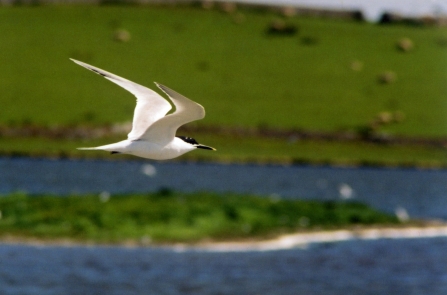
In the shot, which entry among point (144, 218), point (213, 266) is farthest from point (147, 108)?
point (213, 266)

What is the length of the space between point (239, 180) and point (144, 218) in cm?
2186

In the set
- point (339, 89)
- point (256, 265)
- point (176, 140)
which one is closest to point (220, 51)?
point (339, 89)

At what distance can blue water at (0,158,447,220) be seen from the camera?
49500mm

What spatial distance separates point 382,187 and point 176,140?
51.0 meters

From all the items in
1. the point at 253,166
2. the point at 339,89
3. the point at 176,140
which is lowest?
the point at 253,166

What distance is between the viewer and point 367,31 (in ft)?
280

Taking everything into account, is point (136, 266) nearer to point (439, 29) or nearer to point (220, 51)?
point (220, 51)

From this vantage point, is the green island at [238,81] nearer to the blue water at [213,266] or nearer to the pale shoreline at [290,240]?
the blue water at [213,266]

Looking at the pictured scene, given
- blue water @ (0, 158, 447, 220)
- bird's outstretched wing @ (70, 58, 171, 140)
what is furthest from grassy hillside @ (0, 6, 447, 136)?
bird's outstretched wing @ (70, 58, 171, 140)

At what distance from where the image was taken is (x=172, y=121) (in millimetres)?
10836

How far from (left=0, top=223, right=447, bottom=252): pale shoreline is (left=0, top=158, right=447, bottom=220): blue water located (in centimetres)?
614

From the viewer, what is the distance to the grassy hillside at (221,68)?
217 ft

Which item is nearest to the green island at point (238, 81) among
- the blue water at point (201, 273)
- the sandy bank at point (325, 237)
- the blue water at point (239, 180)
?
the blue water at point (239, 180)

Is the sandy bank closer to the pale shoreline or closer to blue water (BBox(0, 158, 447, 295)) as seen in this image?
the pale shoreline
